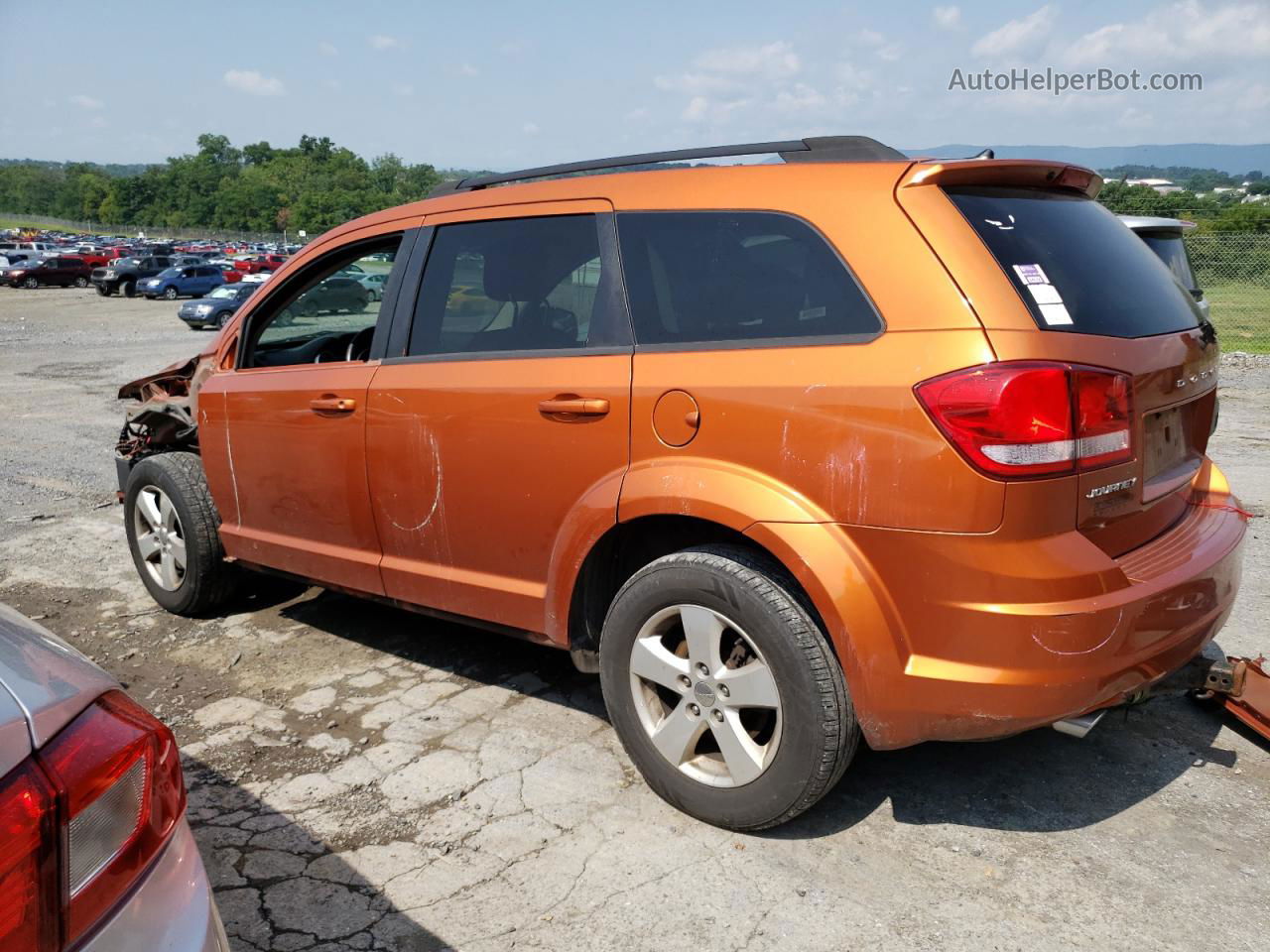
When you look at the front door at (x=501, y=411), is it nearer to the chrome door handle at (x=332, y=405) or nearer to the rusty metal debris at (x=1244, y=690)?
the chrome door handle at (x=332, y=405)

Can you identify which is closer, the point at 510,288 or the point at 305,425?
the point at 510,288

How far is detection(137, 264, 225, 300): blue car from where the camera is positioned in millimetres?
37375

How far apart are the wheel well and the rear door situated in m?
1.01

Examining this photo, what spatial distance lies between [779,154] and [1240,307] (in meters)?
16.7

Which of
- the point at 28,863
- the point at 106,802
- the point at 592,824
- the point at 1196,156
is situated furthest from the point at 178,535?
the point at 1196,156

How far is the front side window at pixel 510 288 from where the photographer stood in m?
3.36

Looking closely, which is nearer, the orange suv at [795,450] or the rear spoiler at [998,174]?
the orange suv at [795,450]

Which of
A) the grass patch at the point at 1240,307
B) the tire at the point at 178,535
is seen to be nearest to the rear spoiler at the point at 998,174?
the tire at the point at 178,535

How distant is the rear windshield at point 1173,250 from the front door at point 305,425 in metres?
5.79

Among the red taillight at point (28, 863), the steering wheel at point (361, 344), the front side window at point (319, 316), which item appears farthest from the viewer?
the front side window at point (319, 316)

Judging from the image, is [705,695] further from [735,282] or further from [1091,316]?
[1091,316]

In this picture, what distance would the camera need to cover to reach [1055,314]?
8.51 ft

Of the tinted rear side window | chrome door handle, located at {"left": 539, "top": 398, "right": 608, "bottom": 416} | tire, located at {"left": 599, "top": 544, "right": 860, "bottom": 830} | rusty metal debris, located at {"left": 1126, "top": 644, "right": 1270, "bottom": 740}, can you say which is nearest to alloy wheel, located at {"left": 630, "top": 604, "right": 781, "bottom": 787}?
tire, located at {"left": 599, "top": 544, "right": 860, "bottom": 830}

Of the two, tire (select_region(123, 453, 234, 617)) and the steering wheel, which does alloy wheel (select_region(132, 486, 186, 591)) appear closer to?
tire (select_region(123, 453, 234, 617))
